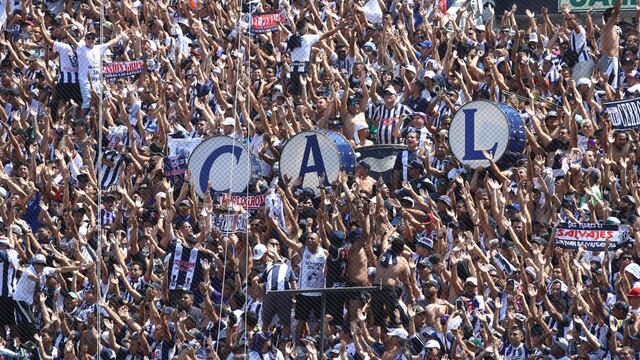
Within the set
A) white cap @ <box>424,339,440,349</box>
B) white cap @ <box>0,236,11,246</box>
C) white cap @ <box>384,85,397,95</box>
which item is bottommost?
white cap @ <box>424,339,440,349</box>

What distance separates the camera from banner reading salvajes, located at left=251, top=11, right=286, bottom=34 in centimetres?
2620

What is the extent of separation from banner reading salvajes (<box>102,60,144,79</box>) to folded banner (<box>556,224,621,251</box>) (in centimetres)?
746

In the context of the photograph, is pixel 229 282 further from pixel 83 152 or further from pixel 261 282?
pixel 83 152

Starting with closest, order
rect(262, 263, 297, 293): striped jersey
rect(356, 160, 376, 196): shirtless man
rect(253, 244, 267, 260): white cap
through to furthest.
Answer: rect(262, 263, 297, 293): striped jersey → rect(253, 244, 267, 260): white cap → rect(356, 160, 376, 196): shirtless man

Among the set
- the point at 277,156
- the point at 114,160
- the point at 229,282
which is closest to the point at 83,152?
the point at 114,160

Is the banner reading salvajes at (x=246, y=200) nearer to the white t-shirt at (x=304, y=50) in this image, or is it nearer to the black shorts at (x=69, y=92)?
the white t-shirt at (x=304, y=50)

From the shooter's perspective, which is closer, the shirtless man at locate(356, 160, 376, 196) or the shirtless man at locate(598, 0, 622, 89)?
the shirtless man at locate(356, 160, 376, 196)

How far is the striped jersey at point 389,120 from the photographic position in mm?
23281

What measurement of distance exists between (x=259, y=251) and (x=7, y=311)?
120 inches

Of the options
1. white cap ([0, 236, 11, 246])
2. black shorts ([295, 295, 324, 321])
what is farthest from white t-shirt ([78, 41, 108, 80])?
black shorts ([295, 295, 324, 321])

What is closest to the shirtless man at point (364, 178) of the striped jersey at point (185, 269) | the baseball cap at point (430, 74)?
the striped jersey at point (185, 269)

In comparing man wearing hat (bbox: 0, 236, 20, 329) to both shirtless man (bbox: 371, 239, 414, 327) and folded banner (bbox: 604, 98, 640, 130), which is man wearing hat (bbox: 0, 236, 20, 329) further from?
folded banner (bbox: 604, 98, 640, 130)

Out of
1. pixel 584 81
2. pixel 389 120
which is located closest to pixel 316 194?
pixel 389 120

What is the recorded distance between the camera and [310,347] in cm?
1986
